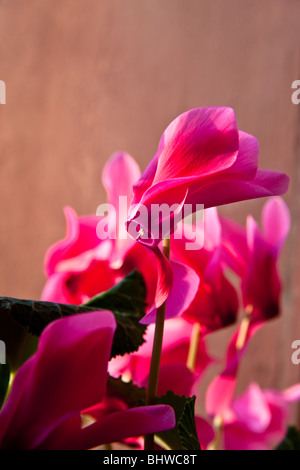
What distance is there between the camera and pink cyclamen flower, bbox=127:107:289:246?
0.58 ft

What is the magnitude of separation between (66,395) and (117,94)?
0.87 metres

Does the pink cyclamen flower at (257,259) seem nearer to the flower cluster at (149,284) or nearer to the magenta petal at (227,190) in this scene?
the flower cluster at (149,284)

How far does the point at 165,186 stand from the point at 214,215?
125 millimetres

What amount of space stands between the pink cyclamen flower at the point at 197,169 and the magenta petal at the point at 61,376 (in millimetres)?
40

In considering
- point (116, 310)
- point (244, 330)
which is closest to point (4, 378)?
point (116, 310)

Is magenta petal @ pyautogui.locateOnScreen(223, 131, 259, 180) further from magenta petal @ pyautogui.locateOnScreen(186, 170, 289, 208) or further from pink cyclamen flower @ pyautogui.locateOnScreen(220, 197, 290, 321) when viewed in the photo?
pink cyclamen flower @ pyautogui.locateOnScreen(220, 197, 290, 321)

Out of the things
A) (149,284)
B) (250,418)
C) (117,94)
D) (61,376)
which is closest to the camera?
(61,376)

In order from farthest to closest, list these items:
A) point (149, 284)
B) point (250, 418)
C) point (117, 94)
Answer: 1. point (117, 94)
2. point (250, 418)
3. point (149, 284)

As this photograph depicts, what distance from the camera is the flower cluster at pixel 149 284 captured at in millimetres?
157

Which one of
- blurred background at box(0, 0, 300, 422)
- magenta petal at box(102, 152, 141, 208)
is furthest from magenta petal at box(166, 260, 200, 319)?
blurred background at box(0, 0, 300, 422)

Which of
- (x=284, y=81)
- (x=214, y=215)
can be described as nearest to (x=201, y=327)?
(x=214, y=215)

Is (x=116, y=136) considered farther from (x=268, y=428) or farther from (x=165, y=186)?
(x=165, y=186)

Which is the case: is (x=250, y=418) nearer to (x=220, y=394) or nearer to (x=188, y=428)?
(x=220, y=394)

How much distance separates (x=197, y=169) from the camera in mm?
182
